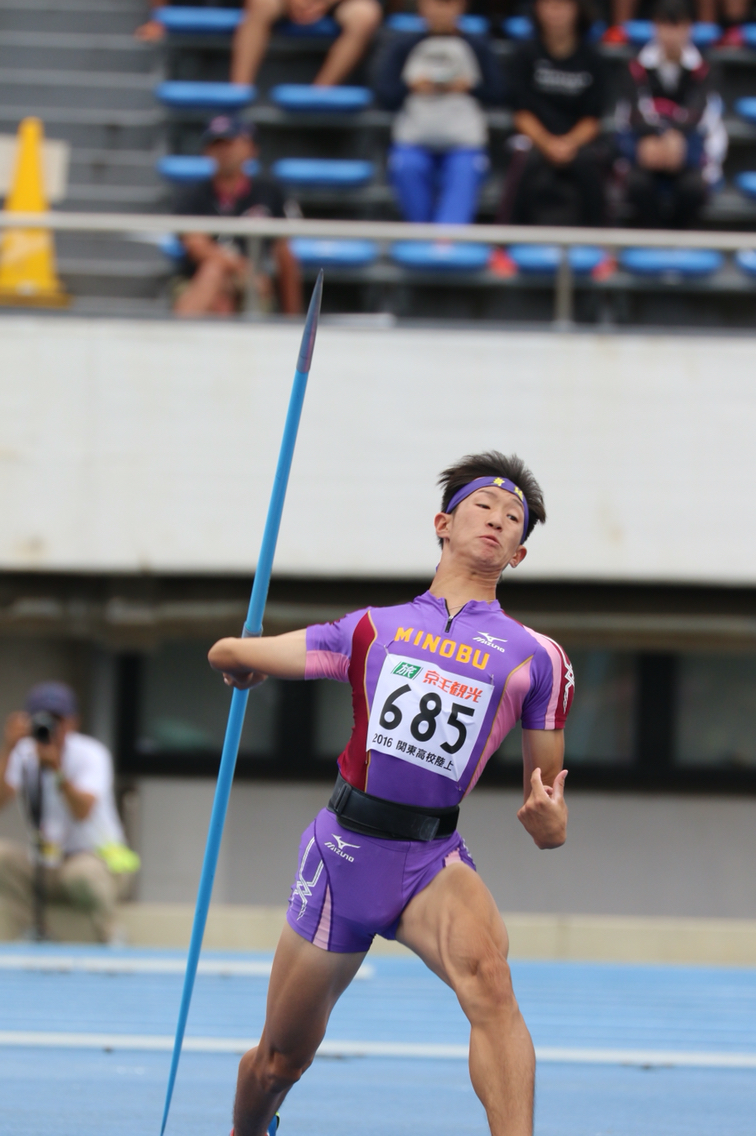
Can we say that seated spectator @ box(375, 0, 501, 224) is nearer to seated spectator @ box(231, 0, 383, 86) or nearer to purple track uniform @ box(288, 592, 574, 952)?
seated spectator @ box(231, 0, 383, 86)

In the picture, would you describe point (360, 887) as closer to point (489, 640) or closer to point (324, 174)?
point (489, 640)

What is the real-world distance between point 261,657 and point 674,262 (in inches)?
255

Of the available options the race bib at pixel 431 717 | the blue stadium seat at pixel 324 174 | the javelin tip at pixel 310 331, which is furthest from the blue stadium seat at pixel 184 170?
the race bib at pixel 431 717

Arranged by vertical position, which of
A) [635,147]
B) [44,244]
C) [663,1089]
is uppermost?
[635,147]

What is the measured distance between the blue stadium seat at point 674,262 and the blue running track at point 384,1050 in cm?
417

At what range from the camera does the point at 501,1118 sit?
321 cm

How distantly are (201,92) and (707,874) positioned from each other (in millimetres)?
7010

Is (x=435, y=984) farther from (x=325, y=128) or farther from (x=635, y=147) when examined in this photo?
(x=325, y=128)

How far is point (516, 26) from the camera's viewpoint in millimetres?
12070

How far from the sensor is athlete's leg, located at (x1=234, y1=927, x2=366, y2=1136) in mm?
3551

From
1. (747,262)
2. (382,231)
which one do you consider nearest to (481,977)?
(382,231)

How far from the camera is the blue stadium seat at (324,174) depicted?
36.0 feet

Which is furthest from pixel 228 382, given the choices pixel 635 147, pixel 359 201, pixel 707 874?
pixel 707 874

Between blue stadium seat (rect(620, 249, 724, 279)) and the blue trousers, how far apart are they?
1.43 meters
